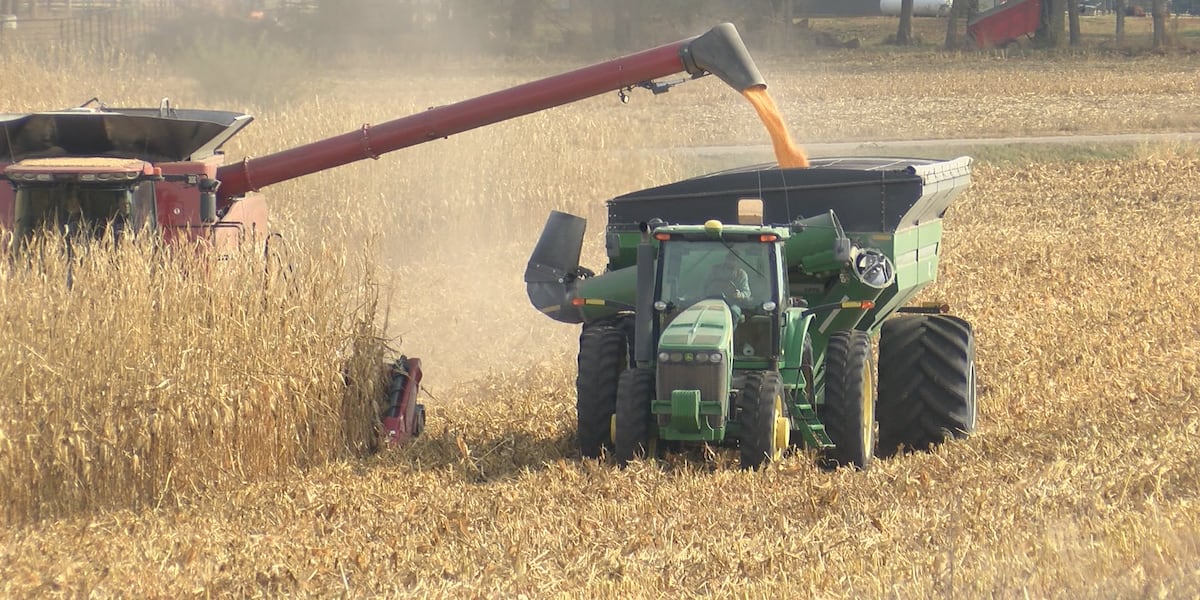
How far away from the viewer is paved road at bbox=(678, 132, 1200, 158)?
28312 millimetres

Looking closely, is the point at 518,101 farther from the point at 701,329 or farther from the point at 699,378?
the point at 699,378

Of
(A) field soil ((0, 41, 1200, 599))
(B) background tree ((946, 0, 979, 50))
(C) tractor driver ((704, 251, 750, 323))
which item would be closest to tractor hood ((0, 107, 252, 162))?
(A) field soil ((0, 41, 1200, 599))

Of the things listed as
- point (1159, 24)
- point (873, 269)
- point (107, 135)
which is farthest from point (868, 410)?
point (1159, 24)

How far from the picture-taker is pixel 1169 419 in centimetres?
903

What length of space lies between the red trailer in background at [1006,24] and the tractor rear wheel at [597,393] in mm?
49647

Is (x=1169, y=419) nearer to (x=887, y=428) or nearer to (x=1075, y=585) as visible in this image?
(x=887, y=428)

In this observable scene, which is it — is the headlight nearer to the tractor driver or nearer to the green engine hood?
the tractor driver

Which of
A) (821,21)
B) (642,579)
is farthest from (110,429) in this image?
(821,21)

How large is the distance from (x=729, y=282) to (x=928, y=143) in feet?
74.5

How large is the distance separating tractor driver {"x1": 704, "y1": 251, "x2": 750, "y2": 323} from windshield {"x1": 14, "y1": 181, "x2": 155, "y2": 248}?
157 inches

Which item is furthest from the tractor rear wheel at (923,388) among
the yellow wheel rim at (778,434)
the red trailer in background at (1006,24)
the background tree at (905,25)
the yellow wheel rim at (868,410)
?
the background tree at (905,25)

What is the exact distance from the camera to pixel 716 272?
867 cm

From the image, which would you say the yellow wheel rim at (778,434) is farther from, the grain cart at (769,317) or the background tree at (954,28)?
the background tree at (954,28)

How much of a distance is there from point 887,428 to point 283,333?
12.1 ft
